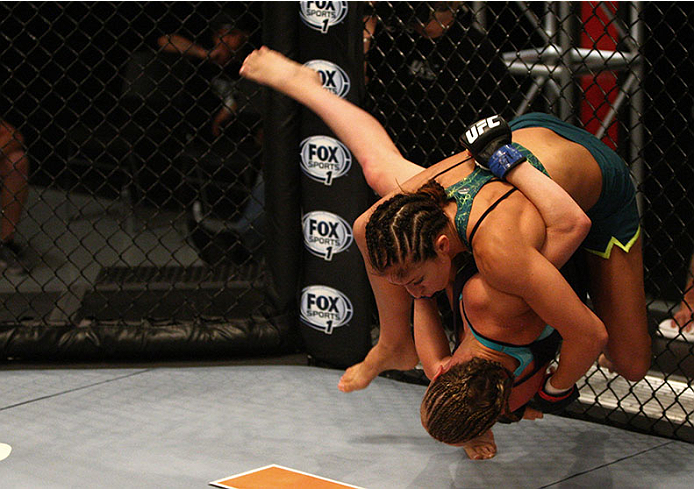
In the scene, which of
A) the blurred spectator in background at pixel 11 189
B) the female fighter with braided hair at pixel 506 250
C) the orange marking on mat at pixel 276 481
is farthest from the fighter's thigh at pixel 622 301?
the blurred spectator in background at pixel 11 189

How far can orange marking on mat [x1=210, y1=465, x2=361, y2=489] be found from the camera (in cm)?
182

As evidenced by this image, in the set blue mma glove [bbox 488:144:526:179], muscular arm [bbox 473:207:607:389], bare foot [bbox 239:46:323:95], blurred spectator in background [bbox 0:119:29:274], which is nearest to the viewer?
muscular arm [bbox 473:207:607:389]

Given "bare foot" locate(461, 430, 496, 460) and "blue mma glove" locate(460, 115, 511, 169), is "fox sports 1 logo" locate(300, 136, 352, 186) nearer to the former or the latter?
"blue mma glove" locate(460, 115, 511, 169)

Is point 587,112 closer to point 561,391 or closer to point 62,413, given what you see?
point 561,391

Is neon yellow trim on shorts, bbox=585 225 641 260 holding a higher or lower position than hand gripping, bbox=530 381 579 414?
higher

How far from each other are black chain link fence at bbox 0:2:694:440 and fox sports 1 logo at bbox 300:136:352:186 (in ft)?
A: 0.66

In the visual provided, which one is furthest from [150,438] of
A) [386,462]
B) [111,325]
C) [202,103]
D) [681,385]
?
[202,103]

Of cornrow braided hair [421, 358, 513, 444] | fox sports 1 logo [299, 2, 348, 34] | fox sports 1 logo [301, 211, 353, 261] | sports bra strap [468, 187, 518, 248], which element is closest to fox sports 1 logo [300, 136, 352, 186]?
fox sports 1 logo [301, 211, 353, 261]

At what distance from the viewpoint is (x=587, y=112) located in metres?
3.96

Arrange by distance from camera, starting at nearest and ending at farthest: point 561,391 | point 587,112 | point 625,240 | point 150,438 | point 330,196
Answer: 1. point 561,391
2. point 625,240
3. point 150,438
4. point 330,196
5. point 587,112

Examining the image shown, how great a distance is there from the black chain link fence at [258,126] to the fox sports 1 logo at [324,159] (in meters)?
0.20

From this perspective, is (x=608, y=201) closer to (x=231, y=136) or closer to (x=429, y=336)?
(x=429, y=336)

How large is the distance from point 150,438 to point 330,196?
1.00m

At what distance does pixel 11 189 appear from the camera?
407 centimetres
